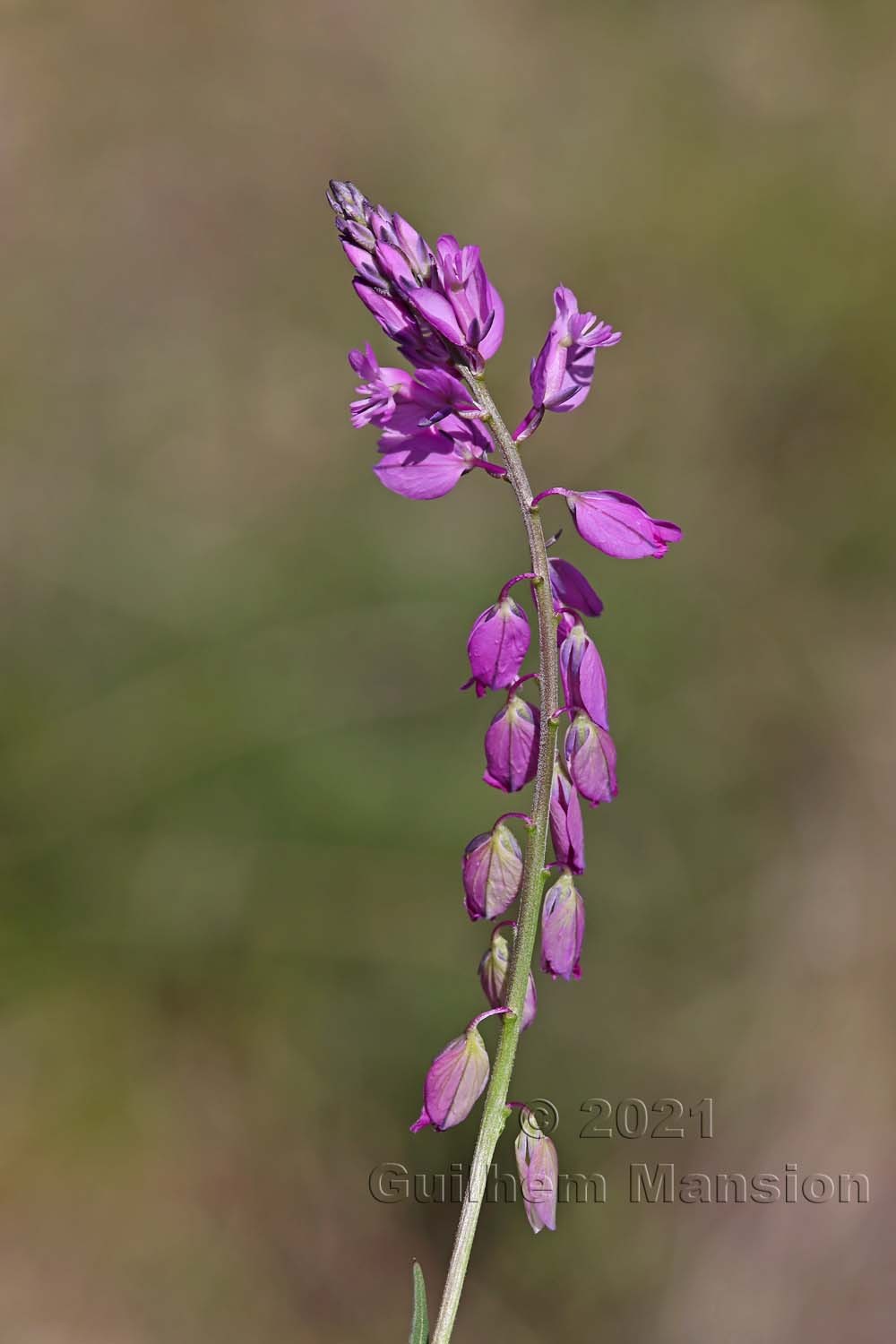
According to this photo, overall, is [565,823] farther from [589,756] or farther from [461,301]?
[461,301]

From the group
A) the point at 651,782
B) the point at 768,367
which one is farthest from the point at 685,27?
the point at 651,782

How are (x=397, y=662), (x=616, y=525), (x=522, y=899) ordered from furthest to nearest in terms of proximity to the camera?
(x=397, y=662)
(x=616, y=525)
(x=522, y=899)

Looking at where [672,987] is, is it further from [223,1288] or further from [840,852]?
[223,1288]

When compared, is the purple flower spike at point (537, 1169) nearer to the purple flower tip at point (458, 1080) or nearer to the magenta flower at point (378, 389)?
the purple flower tip at point (458, 1080)

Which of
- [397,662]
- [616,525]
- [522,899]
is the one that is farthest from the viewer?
[397,662]

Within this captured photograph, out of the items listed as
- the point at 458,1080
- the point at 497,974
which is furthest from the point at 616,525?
the point at 458,1080

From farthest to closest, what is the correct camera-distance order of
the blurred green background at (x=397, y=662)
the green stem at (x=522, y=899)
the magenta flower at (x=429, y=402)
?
the blurred green background at (x=397, y=662) → the magenta flower at (x=429, y=402) → the green stem at (x=522, y=899)

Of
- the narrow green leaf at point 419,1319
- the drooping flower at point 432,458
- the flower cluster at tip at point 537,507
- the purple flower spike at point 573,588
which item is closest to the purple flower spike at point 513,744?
the flower cluster at tip at point 537,507
